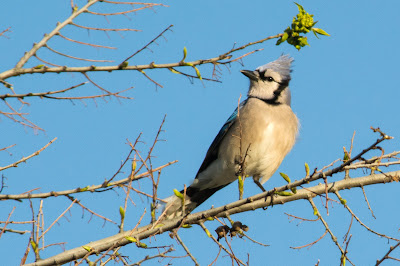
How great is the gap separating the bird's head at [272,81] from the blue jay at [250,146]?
0.07 m

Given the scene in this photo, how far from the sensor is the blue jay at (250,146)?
498cm

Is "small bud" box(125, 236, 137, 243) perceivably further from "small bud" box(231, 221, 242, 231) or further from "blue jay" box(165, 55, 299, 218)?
"blue jay" box(165, 55, 299, 218)

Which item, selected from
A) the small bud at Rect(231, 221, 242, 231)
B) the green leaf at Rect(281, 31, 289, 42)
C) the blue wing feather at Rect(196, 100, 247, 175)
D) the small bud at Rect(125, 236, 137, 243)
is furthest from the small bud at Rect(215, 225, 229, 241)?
the blue wing feather at Rect(196, 100, 247, 175)

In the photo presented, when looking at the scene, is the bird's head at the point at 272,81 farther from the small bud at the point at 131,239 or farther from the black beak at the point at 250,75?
the small bud at the point at 131,239

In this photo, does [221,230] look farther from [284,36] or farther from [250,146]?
[250,146]

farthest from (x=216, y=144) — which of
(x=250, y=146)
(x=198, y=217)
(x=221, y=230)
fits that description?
(x=198, y=217)

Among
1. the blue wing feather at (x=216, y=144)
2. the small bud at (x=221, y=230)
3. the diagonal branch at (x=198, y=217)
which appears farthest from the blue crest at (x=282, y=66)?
the small bud at (x=221, y=230)

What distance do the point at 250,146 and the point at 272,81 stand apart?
0.95 meters

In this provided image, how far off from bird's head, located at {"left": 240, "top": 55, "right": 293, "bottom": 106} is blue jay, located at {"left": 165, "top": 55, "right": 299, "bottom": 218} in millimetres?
66

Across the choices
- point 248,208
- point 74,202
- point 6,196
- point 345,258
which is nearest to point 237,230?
point 248,208

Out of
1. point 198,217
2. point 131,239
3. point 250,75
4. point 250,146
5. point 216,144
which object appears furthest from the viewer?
point 250,75

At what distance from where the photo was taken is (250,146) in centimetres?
499

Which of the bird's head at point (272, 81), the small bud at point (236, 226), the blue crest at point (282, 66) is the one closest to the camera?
the small bud at point (236, 226)

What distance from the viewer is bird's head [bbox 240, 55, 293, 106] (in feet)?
18.2
